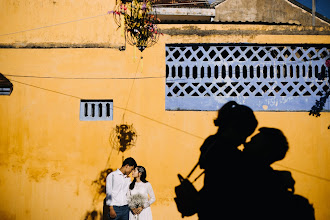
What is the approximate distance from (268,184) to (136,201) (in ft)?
8.58

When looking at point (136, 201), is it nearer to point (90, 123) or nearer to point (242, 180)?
point (90, 123)

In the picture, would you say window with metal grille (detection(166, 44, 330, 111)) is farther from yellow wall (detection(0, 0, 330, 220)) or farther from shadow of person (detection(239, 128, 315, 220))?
shadow of person (detection(239, 128, 315, 220))

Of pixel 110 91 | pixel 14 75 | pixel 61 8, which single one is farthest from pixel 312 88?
pixel 14 75

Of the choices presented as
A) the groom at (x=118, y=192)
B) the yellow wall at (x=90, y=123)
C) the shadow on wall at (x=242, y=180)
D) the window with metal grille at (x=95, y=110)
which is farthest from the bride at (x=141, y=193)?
the window with metal grille at (x=95, y=110)

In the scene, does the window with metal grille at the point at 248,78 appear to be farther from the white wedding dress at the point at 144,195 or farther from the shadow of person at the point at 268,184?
the white wedding dress at the point at 144,195

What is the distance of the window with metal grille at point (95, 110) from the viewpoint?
506cm

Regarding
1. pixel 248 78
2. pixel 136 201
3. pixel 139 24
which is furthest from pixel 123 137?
pixel 248 78

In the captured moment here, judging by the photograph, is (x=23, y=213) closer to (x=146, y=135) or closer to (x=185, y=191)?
(x=146, y=135)

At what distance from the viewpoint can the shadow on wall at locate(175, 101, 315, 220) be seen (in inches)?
190

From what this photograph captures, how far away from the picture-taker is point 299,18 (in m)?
9.88

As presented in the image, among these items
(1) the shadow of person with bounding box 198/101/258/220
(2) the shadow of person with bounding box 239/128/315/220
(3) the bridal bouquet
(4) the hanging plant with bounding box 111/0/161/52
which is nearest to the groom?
(3) the bridal bouquet

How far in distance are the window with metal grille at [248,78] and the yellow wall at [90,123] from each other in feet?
0.56

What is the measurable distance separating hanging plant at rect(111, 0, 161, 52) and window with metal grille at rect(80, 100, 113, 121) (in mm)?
1332

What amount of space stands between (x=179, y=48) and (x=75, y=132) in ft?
8.88
